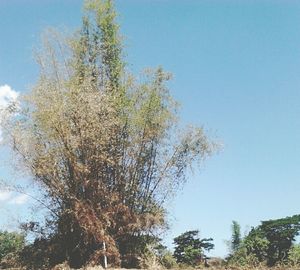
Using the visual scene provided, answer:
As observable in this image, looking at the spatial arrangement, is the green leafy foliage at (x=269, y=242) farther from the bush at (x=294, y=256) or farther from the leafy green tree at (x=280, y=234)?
the bush at (x=294, y=256)

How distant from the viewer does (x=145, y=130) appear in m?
12.9

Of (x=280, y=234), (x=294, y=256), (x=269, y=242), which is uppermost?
(x=280, y=234)

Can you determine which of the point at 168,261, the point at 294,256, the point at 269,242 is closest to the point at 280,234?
the point at 269,242

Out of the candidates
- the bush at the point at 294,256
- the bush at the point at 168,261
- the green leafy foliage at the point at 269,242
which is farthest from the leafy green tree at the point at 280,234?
the bush at the point at 168,261

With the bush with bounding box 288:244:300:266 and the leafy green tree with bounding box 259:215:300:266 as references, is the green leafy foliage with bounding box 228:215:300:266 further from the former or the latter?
the bush with bounding box 288:244:300:266

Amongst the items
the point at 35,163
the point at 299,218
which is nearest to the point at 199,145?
the point at 299,218

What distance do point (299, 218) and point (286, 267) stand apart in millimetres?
4441

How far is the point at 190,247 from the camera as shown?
523 inches

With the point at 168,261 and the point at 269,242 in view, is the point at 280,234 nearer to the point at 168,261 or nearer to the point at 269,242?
the point at 269,242

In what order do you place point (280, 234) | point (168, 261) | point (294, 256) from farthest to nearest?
point (280, 234) < point (168, 261) < point (294, 256)

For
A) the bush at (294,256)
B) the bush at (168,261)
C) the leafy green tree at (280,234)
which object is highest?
the leafy green tree at (280,234)

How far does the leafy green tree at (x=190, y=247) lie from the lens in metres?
13.1

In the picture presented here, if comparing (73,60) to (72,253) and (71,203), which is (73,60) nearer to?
(71,203)

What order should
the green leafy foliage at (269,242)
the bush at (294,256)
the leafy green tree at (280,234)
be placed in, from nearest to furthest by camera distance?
the bush at (294,256) < the green leafy foliage at (269,242) < the leafy green tree at (280,234)
